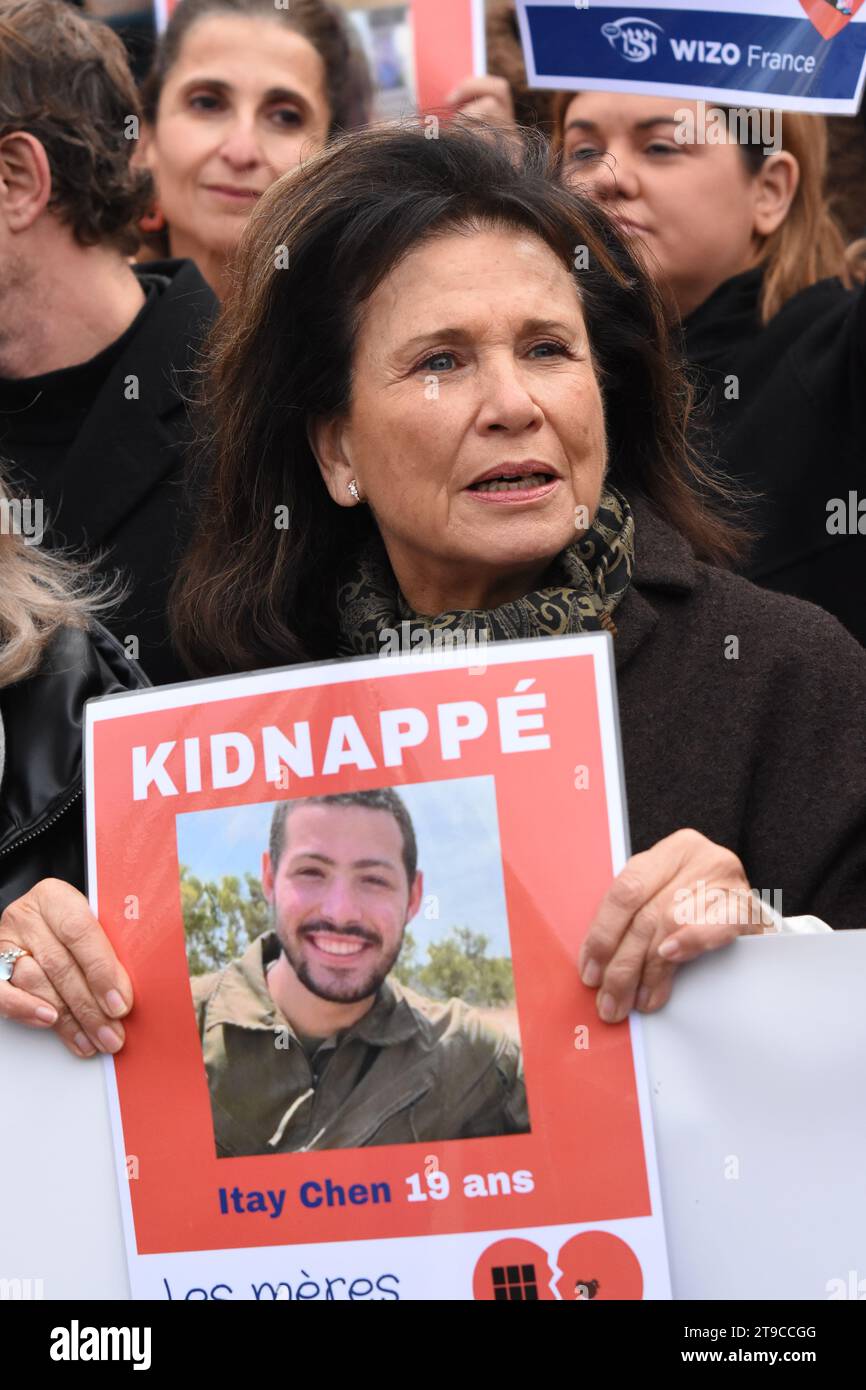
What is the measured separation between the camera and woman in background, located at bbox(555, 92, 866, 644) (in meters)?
3.50

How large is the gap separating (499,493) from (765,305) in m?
1.51

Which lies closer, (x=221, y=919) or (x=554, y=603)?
(x=221, y=919)

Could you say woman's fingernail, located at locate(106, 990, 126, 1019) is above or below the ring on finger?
below

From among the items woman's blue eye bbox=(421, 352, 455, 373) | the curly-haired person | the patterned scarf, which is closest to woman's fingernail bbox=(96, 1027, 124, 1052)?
the patterned scarf

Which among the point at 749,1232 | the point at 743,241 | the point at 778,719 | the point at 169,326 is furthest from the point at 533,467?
the point at 743,241

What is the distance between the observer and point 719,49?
3436mm

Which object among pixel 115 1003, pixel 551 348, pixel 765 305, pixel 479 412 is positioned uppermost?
pixel 765 305

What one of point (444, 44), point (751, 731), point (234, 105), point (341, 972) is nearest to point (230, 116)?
point (234, 105)

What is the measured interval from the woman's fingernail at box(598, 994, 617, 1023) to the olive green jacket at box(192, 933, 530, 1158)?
104 mm

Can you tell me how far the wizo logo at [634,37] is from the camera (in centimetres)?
350

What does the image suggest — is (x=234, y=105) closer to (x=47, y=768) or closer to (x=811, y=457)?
(x=811, y=457)

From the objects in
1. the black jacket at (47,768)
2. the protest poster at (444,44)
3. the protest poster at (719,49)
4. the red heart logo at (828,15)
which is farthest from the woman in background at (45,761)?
the protest poster at (444,44)

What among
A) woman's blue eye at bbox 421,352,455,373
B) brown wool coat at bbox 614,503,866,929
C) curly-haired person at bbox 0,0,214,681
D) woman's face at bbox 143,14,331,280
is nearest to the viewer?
brown wool coat at bbox 614,503,866,929

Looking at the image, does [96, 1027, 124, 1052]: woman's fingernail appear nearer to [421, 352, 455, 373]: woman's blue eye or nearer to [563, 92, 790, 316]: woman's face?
[421, 352, 455, 373]: woman's blue eye
